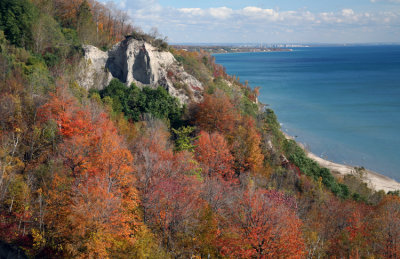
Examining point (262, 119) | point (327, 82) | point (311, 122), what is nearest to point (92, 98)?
point (262, 119)

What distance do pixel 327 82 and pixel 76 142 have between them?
135m

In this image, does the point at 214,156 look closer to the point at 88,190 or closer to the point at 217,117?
the point at 217,117

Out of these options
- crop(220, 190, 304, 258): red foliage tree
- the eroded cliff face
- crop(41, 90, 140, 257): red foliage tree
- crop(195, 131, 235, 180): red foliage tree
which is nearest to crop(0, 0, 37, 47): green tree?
the eroded cliff face

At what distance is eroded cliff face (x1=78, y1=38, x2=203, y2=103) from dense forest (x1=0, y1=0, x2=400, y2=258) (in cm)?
208

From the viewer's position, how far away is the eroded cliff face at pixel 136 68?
162 feet

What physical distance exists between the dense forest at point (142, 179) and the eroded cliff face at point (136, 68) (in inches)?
81.7

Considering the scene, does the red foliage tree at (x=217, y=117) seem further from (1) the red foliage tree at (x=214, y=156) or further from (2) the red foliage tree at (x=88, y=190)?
(2) the red foliage tree at (x=88, y=190)

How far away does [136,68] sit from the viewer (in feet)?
168

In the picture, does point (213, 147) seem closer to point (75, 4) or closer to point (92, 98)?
point (92, 98)

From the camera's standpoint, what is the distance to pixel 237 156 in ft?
136

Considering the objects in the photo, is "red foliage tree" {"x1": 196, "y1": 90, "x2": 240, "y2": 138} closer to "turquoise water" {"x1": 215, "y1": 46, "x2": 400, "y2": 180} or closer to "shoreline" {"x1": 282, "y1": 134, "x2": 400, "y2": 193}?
"shoreline" {"x1": 282, "y1": 134, "x2": 400, "y2": 193}

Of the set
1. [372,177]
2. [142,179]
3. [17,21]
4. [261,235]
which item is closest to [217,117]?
[142,179]

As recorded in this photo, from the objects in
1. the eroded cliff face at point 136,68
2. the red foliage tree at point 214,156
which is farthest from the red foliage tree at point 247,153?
the eroded cliff face at point 136,68

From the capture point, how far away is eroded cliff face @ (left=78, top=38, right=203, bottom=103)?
4928 centimetres
